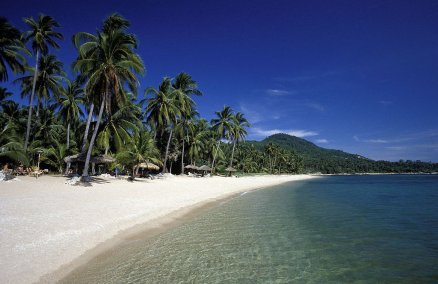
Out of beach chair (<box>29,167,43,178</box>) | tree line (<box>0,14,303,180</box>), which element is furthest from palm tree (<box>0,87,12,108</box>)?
beach chair (<box>29,167,43,178</box>)

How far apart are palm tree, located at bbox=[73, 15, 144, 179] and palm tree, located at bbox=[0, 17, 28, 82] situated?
3774mm

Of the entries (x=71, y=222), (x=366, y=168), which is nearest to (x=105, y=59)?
(x=71, y=222)

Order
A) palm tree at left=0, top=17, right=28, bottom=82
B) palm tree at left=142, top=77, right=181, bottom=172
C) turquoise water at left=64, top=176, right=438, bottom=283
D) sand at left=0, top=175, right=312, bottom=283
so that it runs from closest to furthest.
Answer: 1. sand at left=0, top=175, right=312, bottom=283
2. turquoise water at left=64, top=176, right=438, bottom=283
3. palm tree at left=0, top=17, right=28, bottom=82
4. palm tree at left=142, top=77, right=181, bottom=172

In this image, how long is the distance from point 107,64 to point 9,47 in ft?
24.5

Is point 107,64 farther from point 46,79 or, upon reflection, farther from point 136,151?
point 46,79

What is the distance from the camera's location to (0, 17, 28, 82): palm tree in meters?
18.9

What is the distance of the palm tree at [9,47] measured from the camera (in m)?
18.9

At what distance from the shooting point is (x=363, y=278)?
5.75 meters

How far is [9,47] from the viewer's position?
1948 cm

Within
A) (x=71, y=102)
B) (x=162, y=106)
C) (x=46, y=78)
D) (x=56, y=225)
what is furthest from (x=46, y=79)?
(x=56, y=225)

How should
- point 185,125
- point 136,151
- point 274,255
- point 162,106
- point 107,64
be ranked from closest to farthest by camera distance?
point 274,255
point 107,64
point 136,151
point 162,106
point 185,125

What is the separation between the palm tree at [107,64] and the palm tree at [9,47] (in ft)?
12.4

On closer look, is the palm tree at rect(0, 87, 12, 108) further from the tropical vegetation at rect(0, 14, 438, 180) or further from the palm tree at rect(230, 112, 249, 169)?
the palm tree at rect(230, 112, 249, 169)

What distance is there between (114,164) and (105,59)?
1087cm
